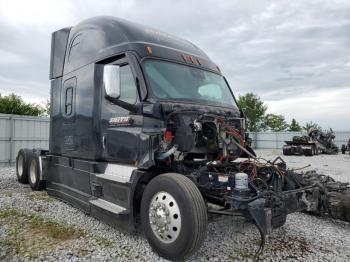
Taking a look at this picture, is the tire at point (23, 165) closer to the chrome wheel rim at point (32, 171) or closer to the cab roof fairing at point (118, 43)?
the chrome wheel rim at point (32, 171)

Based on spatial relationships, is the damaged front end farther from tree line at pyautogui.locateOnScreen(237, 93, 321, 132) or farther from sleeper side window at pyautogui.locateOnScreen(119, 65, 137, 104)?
tree line at pyautogui.locateOnScreen(237, 93, 321, 132)

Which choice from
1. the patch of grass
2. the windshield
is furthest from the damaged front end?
the patch of grass

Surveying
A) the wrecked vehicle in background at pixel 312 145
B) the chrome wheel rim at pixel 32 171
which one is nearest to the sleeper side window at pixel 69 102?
the chrome wheel rim at pixel 32 171

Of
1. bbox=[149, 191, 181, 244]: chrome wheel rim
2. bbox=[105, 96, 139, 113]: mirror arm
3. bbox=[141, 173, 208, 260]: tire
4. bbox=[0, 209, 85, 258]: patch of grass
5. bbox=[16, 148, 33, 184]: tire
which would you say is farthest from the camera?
bbox=[16, 148, 33, 184]: tire

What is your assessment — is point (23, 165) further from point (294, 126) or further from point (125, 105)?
point (294, 126)

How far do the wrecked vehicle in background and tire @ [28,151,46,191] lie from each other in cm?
1828

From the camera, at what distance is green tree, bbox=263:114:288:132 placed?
49.4 metres

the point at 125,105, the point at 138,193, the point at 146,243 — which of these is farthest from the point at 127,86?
the point at 146,243

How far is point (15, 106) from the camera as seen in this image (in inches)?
1309

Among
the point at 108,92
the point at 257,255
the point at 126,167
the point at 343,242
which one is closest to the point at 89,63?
the point at 108,92

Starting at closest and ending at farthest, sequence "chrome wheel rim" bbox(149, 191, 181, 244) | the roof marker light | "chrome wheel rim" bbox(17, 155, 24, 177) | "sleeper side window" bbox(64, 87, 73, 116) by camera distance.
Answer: "chrome wheel rim" bbox(149, 191, 181, 244) → the roof marker light → "sleeper side window" bbox(64, 87, 73, 116) → "chrome wheel rim" bbox(17, 155, 24, 177)

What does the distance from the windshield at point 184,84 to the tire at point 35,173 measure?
4.22 metres

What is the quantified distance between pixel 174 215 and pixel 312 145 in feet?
69.4

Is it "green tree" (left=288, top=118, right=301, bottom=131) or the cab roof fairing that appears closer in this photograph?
the cab roof fairing
